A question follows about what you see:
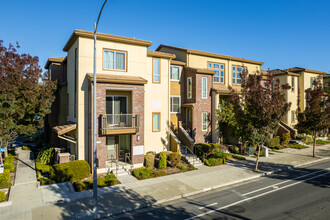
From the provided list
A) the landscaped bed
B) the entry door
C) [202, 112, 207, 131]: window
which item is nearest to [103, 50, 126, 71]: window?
the entry door

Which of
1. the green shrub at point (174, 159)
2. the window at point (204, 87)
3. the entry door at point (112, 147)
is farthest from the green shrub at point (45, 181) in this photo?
the window at point (204, 87)

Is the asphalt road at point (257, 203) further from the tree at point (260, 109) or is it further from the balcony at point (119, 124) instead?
the balcony at point (119, 124)

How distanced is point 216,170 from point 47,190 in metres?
11.2

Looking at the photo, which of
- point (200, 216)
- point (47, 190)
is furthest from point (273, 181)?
point (47, 190)

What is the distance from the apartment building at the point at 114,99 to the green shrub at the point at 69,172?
0.89 meters

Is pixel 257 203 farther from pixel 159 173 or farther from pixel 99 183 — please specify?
pixel 99 183

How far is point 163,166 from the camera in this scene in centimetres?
1591

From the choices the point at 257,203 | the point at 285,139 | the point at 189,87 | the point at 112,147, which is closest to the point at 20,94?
the point at 112,147

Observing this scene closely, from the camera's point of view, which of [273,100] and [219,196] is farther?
[273,100]

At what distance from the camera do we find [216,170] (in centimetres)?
1598

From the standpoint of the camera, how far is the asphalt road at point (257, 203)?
9328 mm

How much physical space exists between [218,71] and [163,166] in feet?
43.2

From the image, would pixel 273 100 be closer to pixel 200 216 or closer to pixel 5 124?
pixel 200 216

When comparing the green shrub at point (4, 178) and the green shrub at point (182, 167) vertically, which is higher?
the green shrub at point (4, 178)
